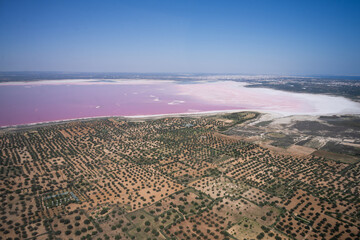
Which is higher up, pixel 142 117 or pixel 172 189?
pixel 142 117

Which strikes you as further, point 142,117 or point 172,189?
point 142,117

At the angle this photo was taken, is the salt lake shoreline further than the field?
Yes

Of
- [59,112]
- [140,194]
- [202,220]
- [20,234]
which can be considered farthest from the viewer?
[59,112]

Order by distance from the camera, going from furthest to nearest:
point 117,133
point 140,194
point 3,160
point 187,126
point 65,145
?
point 187,126 → point 117,133 → point 65,145 → point 3,160 → point 140,194

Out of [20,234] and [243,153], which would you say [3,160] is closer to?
[20,234]

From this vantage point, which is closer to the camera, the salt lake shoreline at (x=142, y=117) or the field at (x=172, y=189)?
the field at (x=172, y=189)

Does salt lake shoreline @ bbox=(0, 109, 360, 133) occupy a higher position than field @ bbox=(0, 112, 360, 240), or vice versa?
salt lake shoreline @ bbox=(0, 109, 360, 133)

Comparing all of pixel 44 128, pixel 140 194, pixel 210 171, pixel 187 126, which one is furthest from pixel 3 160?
pixel 187 126

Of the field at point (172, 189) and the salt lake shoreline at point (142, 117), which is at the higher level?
the salt lake shoreline at point (142, 117)
